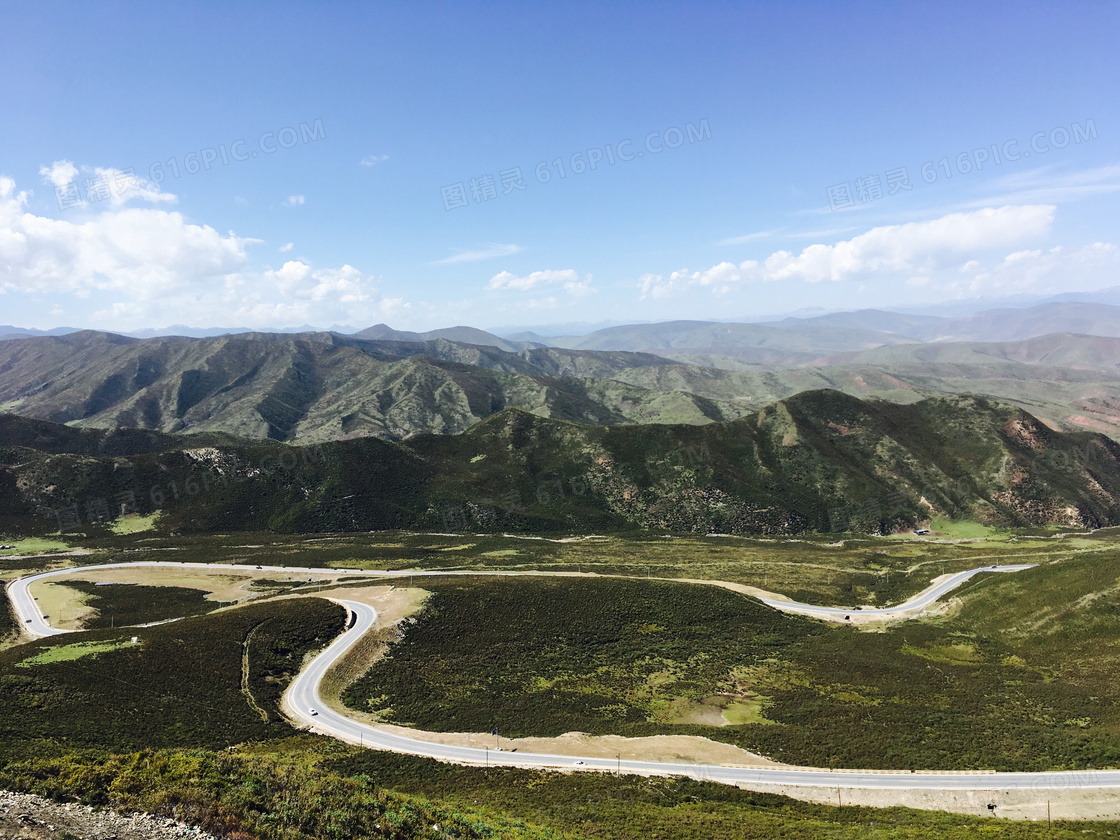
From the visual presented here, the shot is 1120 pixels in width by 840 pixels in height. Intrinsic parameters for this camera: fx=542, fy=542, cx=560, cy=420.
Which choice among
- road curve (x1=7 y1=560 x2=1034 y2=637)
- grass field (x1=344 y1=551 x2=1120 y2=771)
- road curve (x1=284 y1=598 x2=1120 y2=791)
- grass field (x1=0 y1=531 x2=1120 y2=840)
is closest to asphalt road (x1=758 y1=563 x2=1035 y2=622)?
road curve (x1=7 y1=560 x2=1034 y2=637)

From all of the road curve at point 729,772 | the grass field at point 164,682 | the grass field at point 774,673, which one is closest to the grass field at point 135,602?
the grass field at point 164,682

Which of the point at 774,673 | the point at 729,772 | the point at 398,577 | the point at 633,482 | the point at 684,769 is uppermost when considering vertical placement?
the point at 633,482

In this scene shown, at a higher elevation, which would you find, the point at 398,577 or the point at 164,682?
the point at 164,682

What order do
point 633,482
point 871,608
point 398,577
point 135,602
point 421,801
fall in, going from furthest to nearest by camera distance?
point 633,482 → point 398,577 → point 871,608 → point 135,602 → point 421,801

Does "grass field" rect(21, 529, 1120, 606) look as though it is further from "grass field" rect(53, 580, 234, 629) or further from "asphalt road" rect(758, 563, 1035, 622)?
"grass field" rect(53, 580, 234, 629)

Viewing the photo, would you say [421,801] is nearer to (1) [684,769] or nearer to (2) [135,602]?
(1) [684,769]

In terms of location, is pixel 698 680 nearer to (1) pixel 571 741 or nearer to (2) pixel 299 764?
(1) pixel 571 741

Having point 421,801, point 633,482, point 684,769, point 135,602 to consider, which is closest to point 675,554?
point 633,482

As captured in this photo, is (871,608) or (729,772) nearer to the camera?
(729,772)

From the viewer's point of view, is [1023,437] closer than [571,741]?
No

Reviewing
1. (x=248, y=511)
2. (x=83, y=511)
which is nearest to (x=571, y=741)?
(x=248, y=511)

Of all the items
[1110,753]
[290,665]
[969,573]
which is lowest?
[969,573]
